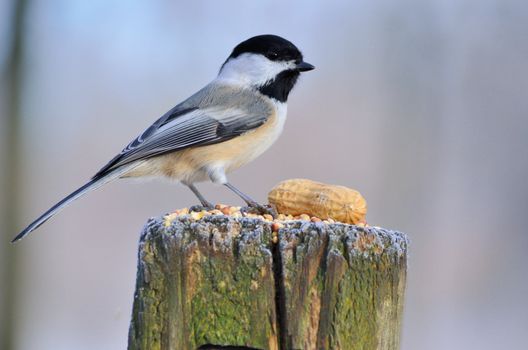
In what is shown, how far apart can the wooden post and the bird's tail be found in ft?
3.00

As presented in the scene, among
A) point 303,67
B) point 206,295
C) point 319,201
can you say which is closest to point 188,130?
point 303,67

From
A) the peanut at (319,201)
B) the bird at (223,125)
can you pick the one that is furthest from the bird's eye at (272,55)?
the peanut at (319,201)

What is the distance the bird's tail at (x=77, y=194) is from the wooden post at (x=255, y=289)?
3.00 ft

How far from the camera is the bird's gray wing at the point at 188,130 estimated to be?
274 cm

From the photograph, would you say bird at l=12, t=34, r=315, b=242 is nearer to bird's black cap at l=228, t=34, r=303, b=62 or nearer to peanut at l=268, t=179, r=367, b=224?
bird's black cap at l=228, t=34, r=303, b=62

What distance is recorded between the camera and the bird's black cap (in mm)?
3174

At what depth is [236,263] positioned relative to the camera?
1477mm

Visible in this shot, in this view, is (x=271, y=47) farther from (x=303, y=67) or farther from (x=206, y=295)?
(x=206, y=295)

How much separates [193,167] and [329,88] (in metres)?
2.34

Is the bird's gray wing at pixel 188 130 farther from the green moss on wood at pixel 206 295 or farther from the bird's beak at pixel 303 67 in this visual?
the green moss on wood at pixel 206 295

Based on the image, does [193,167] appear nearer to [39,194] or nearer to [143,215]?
[39,194]

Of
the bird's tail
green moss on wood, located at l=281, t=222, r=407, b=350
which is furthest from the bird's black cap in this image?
green moss on wood, located at l=281, t=222, r=407, b=350

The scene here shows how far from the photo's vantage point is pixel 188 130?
2854 millimetres

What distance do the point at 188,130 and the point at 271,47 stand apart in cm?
63
